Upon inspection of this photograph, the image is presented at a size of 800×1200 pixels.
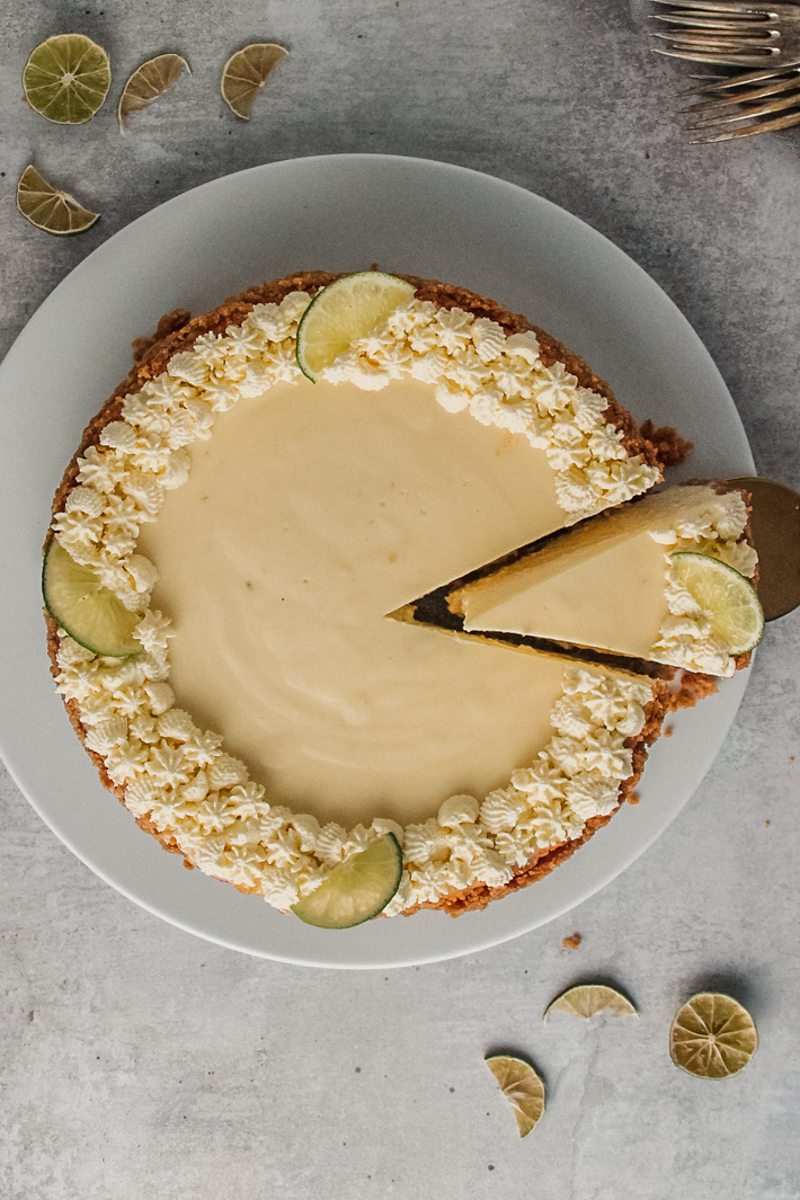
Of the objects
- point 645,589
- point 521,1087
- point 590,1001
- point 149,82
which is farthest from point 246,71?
point 521,1087

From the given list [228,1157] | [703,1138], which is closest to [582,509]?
[703,1138]

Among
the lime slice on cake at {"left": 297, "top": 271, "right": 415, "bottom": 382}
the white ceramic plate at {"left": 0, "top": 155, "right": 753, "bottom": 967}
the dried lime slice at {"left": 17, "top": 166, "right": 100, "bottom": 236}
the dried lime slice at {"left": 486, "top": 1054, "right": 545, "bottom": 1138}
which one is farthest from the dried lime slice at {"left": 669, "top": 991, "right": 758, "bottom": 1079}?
the dried lime slice at {"left": 17, "top": 166, "right": 100, "bottom": 236}

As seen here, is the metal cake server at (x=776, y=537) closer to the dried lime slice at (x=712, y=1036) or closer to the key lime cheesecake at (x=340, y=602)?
the key lime cheesecake at (x=340, y=602)

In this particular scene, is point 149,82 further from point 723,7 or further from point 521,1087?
point 521,1087

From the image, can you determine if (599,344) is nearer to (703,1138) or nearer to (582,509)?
(582,509)

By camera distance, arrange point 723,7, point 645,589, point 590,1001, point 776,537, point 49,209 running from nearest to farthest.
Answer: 1. point 645,589
2. point 723,7
3. point 776,537
4. point 49,209
5. point 590,1001

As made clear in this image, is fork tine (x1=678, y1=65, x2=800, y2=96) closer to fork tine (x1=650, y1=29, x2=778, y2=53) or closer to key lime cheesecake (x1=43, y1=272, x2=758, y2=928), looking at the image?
fork tine (x1=650, y1=29, x2=778, y2=53)
